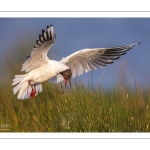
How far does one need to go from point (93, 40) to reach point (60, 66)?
0.54 meters

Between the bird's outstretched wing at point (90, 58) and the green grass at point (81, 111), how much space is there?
0.86 ft

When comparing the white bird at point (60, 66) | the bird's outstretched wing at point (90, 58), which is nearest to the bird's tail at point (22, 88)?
the white bird at point (60, 66)

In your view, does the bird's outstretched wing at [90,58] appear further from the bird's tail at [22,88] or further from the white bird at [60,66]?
the bird's tail at [22,88]

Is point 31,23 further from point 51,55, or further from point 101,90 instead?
point 101,90

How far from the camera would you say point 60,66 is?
5082 millimetres

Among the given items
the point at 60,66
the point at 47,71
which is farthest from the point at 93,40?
the point at 47,71

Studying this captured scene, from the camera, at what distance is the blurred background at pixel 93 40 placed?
202 inches

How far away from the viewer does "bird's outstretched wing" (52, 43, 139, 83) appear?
517 centimetres

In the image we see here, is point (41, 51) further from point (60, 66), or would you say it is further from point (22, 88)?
point (22, 88)
